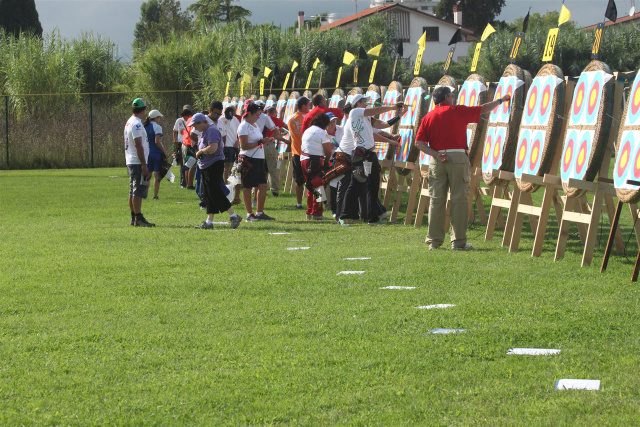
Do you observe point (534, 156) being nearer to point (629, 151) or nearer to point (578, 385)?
point (629, 151)

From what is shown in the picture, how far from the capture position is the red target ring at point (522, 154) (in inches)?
422

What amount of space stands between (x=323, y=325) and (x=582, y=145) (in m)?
4.31

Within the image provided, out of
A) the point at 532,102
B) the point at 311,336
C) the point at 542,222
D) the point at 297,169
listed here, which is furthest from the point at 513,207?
the point at 297,169

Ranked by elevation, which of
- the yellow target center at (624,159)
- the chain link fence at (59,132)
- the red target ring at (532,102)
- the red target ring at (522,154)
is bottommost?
the chain link fence at (59,132)

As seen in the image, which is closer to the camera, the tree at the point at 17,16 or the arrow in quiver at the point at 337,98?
the arrow in quiver at the point at 337,98

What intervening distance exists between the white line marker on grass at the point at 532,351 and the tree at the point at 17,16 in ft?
198

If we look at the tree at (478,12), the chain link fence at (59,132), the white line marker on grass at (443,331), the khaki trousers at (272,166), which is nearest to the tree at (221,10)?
the tree at (478,12)

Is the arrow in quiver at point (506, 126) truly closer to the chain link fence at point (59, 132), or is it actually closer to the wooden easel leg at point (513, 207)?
the wooden easel leg at point (513, 207)

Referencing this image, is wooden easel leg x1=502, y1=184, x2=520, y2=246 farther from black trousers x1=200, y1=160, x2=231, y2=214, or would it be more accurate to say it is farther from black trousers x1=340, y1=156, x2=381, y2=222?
black trousers x1=200, y1=160, x2=231, y2=214

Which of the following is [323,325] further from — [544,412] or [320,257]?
[320,257]

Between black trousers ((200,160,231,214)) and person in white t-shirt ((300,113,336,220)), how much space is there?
174 centimetres

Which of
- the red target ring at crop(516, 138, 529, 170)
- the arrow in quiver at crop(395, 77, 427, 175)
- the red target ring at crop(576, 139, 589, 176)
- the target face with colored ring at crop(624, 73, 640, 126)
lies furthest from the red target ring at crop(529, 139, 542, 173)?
the arrow in quiver at crop(395, 77, 427, 175)

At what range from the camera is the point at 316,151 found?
14984mm

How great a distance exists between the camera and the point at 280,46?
48.7m
